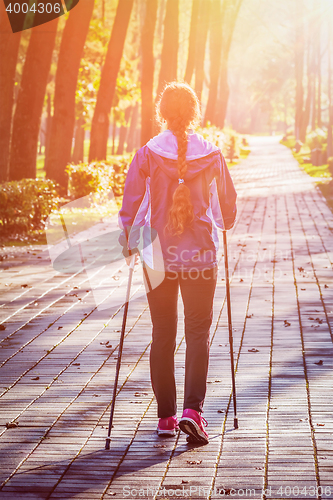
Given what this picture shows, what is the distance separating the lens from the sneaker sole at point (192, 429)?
4102mm

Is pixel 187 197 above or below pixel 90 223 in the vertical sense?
above

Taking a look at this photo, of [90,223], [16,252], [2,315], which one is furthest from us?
[90,223]

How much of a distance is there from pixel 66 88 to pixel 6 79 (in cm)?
278

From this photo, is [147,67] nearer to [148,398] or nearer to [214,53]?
[214,53]

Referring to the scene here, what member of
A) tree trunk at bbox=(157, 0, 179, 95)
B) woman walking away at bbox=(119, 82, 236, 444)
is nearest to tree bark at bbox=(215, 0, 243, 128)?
tree trunk at bbox=(157, 0, 179, 95)

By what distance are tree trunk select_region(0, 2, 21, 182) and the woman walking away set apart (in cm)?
1122

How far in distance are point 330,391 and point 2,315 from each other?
12.6 feet

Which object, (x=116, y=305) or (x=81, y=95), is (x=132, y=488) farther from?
(x=81, y=95)

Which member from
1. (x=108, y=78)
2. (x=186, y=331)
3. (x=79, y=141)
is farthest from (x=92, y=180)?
(x=79, y=141)

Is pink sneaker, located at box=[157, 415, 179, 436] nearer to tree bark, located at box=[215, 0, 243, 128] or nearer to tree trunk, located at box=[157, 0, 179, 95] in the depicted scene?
tree trunk, located at box=[157, 0, 179, 95]

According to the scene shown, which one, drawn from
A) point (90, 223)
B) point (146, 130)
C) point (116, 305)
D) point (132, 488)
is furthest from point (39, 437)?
point (146, 130)

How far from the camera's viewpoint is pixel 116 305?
26.3 feet

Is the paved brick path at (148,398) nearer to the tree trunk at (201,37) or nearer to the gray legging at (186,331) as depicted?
the gray legging at (186,331)

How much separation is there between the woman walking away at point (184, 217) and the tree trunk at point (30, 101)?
460 inches
